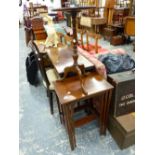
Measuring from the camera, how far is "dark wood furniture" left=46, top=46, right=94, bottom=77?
1.65 meters

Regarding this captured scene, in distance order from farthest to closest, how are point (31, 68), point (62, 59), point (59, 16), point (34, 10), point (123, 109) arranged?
point (59, 16), point (34, 10), point (31, 68), point (62, 59), point (123, 109)

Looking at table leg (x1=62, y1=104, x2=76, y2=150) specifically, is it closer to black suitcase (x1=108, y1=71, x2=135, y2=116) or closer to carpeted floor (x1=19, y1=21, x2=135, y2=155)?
carpeted floor (x1=19, y1=21, x2=135, y2=155)

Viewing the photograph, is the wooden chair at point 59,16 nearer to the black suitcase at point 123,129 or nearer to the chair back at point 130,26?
the chair back at point 130,26

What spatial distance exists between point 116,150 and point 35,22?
8.68 feet

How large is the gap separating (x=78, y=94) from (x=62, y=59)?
666mm

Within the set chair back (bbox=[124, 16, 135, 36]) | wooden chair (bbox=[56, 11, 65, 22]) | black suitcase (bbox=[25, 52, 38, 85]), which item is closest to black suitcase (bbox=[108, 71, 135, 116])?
black suitcase (bbox=[25, 52, 38, 85])

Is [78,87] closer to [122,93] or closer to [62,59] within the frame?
[122,93]

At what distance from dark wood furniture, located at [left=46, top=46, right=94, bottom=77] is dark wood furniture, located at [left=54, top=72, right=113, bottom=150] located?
112 mm

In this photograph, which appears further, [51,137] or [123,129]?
[51,137]

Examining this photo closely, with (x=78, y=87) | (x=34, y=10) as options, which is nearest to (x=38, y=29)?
(x=78, y=87)

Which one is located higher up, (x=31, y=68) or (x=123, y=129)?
(x=31, y=68)

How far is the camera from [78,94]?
4.33ft
